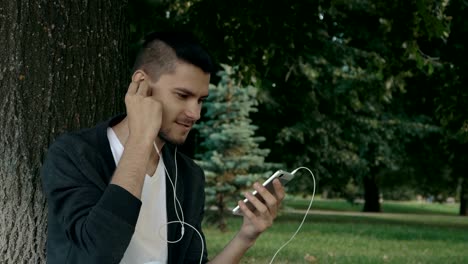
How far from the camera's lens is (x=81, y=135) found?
3.33 metres

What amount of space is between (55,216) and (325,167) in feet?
77.6

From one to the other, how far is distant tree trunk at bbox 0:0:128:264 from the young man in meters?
0.62

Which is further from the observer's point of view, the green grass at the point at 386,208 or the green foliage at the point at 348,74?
the green grass at the point at 386,208

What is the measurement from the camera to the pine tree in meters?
19.3

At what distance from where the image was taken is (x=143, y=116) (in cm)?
315

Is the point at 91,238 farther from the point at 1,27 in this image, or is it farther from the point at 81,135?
the point at 1,27

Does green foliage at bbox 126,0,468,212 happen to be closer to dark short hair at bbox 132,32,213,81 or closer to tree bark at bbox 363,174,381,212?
tree bark at bbox 363,174,381,212

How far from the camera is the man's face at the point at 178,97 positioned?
131 inches

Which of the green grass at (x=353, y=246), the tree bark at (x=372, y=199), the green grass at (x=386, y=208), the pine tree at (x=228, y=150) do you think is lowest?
the green grass at (x=386, y=208)

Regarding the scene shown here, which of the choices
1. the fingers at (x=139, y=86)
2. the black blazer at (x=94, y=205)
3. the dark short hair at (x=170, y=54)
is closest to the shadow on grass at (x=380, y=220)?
the black blazer at (x=94, y=205)

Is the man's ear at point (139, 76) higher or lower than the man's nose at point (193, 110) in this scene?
higher

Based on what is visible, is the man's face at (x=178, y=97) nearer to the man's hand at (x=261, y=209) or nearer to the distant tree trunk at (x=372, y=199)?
the man's hand at (x=261, y=209)

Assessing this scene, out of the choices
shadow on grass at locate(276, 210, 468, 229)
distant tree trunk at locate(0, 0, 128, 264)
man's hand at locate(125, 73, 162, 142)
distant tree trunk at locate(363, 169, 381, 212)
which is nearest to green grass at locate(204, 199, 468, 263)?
shadow on grass at locate(276, 210, 468, 229)

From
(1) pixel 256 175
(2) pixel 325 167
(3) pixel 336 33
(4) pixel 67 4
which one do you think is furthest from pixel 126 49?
(2) pixel 325 167
